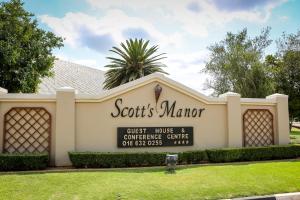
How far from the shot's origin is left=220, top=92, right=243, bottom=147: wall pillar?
55.7 feet

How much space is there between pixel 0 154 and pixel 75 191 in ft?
18.0

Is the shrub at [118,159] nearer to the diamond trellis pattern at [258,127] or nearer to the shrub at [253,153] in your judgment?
the shrub at [253,153]

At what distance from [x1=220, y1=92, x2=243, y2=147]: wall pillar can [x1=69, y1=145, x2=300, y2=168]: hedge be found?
3.69ft

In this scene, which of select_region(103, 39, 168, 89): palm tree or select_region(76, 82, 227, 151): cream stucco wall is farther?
select_region(103, 39, 168, 89): palm tree

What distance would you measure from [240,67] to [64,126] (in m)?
19.4

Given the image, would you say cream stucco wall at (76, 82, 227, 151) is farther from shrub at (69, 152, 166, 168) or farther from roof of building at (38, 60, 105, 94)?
roof of building at (38, 60, 105, 94)

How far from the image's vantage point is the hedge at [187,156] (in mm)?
13578

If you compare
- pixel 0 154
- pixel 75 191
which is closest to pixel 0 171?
pixel 0 154

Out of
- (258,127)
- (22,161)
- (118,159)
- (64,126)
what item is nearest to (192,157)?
(118,159)

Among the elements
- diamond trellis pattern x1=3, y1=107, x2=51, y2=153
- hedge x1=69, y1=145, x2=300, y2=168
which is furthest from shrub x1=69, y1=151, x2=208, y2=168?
diamond trellis pattern x1=3, y1=107, x2=51, y2=153

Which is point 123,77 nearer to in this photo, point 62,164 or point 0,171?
point 62,164

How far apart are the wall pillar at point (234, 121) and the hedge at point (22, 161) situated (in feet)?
30.0

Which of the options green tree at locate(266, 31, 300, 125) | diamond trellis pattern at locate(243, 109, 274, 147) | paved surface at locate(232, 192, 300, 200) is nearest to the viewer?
paved surface at locate(232, 192, 300, 200)

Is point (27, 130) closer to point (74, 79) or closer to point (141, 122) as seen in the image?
point (141, 122)
